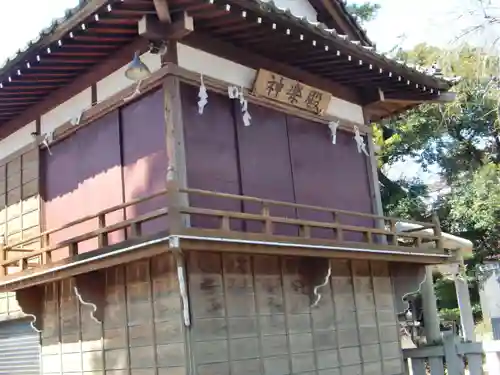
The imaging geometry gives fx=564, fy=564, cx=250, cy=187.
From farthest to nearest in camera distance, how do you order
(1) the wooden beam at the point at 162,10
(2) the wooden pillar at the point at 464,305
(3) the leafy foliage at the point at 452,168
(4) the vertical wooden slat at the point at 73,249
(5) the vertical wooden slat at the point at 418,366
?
1. (3) the leafy foliage at the point at 452,168
2. (2) the wooden pillar at the point at 464,305
3. (5) the vertical wooden slat at the point at 418,366
4. (4) the vertical wooden slat at the point at 73,249
5. (1) the wooden beam at the point at 162,10

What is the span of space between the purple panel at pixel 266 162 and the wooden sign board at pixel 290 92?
0.23 metres

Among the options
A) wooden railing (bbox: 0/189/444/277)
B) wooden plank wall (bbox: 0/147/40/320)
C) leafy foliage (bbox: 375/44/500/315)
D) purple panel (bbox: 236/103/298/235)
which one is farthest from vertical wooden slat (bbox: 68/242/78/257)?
leafy foliage (bbox: 375/44/500/315)

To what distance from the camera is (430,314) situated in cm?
962

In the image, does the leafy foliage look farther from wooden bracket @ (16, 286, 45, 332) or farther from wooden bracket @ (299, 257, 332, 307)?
wooden bracket @ (16, 286, 45, 332)

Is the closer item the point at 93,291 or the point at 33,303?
the point at 93,291

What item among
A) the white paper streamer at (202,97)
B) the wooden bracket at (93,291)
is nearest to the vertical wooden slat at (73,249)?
the wooden bracket at (93,291)

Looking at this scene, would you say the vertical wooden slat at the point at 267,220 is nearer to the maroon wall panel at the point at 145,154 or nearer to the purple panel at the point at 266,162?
the purple panel at the point at 266,162

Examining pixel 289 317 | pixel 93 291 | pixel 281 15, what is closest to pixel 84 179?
pixel 93 291

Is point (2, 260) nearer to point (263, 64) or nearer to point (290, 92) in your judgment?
point (263, 64)

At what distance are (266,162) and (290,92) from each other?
1.14 meters

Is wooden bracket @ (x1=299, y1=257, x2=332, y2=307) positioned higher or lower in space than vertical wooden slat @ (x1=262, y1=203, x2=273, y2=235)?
lower

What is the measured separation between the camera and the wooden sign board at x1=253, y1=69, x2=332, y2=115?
7.40m

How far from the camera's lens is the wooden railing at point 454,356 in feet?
26.2

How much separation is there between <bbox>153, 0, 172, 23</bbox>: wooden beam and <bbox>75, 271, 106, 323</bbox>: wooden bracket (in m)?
3.03
